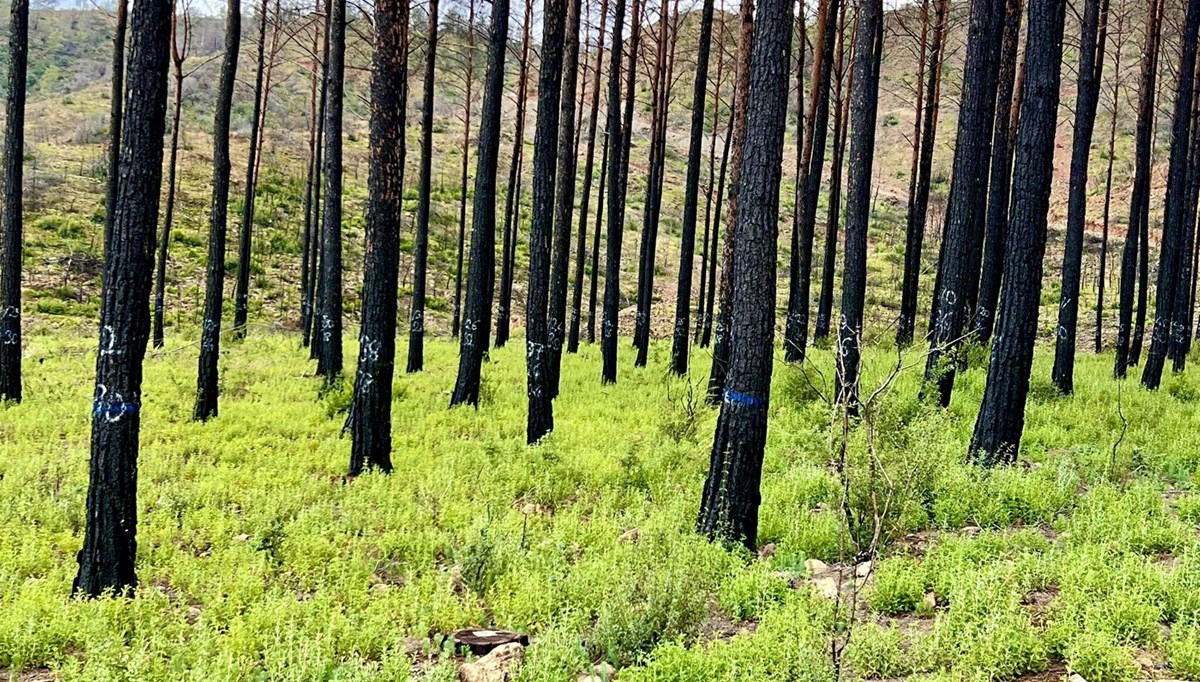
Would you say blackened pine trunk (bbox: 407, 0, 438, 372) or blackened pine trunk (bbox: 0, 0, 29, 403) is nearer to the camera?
blackened pine trunk (bbox: 0, 0, 29, 403)

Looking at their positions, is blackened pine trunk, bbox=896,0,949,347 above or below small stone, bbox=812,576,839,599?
above

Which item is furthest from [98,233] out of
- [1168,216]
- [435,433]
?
[1168,216]

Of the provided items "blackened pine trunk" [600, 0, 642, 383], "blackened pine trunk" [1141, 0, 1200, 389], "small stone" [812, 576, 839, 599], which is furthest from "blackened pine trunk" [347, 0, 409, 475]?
"blackened pine trunk" [1141, 0, 1200, 389]

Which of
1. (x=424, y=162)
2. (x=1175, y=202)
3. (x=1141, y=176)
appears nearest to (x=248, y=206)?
(x=424, y=162)

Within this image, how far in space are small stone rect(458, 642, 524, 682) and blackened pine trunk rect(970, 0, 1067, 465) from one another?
5.36m

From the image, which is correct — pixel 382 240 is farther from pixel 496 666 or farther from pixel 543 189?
pixel 496 666

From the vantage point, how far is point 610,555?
16.7 feet

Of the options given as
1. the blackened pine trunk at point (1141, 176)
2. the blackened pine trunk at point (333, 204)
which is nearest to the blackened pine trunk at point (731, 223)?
the blackened pine trunk at point (333, 204)

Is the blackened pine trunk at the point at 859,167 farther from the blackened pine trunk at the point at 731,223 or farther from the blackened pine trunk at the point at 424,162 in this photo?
the blackened pine trunk at the point at 424,162

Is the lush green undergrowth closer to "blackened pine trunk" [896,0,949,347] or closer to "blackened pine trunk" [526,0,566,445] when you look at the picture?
"blackened pine trunk" [526,0,566,445]

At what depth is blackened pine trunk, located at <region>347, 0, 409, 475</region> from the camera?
24.6 ft

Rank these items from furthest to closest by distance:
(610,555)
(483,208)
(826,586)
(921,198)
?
1. (921,198)
2. (483,208)
3. (610,555)
4. (826,586)

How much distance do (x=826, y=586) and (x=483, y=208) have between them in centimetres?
789

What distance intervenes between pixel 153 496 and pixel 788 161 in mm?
54368
